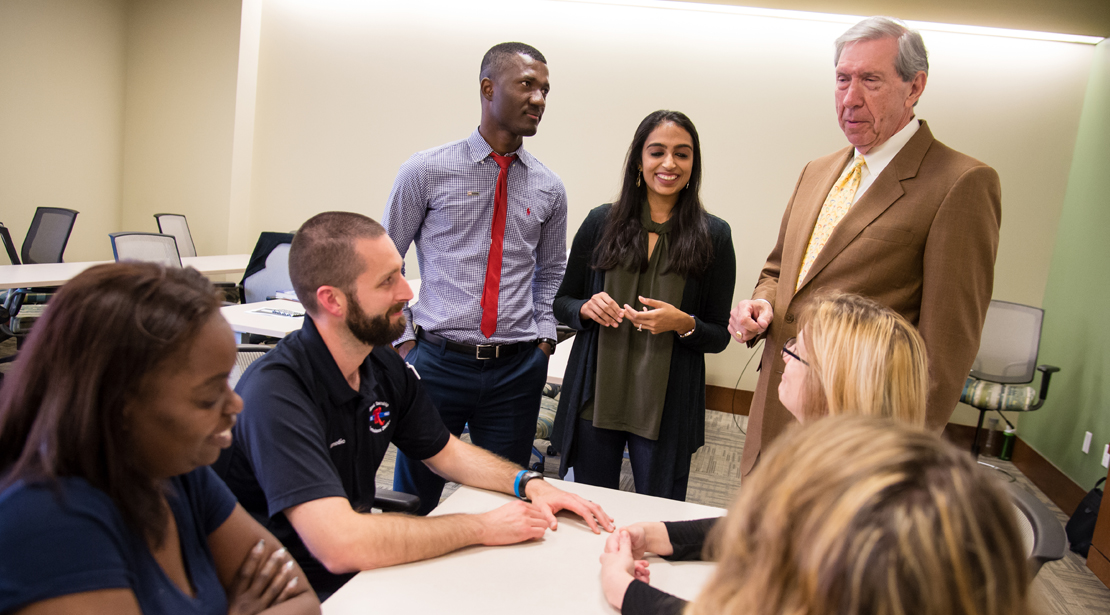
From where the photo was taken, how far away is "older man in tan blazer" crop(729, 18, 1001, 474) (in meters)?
1.64

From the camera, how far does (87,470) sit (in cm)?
87

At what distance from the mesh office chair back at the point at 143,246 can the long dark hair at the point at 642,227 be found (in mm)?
3875

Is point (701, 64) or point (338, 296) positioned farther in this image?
point (701, 64)

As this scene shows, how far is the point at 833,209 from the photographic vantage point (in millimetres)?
1895

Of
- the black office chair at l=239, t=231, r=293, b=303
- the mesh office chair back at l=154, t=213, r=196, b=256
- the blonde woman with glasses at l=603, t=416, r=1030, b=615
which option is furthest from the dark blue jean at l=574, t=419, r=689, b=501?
the mesh office chair back at l=154, t=213, r=196, b=256

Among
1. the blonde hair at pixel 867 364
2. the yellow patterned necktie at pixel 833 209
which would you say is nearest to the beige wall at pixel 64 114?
the yellow patterned necktie at pixel 833 209

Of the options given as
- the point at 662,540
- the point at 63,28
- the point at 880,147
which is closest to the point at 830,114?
the point at 880,147

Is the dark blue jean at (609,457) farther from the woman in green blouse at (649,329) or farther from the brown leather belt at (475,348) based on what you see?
the brown leather belt at (475,348)

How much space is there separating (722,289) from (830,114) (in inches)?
145

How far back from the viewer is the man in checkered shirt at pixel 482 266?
2.37m

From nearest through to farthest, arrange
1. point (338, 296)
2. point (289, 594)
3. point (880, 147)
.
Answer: point (289, 594)
point (338, 296)
point (880, 147)

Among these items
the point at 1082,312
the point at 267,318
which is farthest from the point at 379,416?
the point at 1082,312

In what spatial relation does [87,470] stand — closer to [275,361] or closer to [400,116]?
[275,361]

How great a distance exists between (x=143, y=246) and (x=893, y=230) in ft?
16.5
